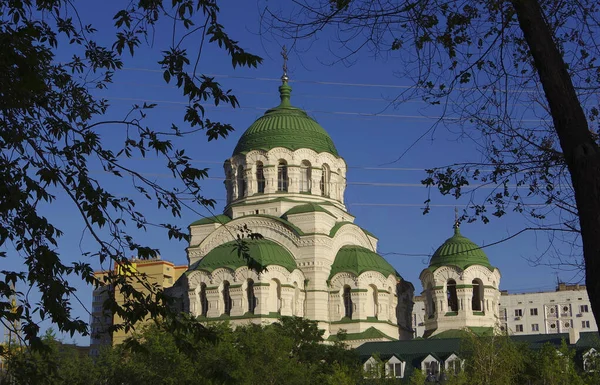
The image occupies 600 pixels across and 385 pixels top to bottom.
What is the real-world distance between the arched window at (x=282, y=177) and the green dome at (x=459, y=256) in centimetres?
851

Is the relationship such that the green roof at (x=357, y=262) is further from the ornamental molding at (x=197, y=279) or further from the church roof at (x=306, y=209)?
the ornamental molding at (x=197, y=279)

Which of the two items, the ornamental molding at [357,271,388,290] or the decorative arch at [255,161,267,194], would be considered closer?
the ornamental molding at [357,271,388,290]

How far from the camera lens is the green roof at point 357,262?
45.7 meters

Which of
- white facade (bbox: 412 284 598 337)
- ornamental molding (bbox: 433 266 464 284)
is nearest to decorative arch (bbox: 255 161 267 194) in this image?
ornamental molding (bbox: 433 266 464 284)

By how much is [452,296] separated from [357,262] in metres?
6.15

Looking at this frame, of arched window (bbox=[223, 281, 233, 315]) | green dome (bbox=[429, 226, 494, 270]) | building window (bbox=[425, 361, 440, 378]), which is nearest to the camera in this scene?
building window (bbox=[425, 361, 440, 378])

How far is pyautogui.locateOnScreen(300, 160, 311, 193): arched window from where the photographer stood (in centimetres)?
4903

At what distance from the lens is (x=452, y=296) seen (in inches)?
1921

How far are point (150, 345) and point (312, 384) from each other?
602 cm

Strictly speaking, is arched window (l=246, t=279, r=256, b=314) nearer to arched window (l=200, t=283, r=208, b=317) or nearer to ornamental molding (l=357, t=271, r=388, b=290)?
arched window (l=200, t=283, r=208, b=317)

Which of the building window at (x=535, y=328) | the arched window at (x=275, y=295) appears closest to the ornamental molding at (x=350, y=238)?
the arched window at (x=275, y=295)

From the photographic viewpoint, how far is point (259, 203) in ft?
159

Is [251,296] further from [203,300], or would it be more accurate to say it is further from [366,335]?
[366,335]

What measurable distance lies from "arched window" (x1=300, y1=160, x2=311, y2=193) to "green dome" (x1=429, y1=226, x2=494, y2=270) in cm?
751
